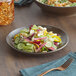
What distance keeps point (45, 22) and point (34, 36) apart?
45cm

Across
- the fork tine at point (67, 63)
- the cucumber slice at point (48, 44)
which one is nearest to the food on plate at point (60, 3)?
the cucumber slice at point (48, 44)

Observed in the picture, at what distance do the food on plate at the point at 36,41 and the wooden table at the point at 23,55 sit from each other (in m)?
0.05

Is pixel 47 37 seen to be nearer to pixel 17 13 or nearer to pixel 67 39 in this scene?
pixel 67 39

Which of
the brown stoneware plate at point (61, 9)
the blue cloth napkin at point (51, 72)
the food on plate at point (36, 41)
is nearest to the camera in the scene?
the blue cloth napkin at point (51, 72)

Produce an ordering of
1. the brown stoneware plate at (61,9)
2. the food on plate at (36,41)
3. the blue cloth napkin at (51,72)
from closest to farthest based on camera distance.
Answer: the blue cloth napkin at (51,72)
the food on plate at (36,41)
the brown stoneware plate at (61,9)

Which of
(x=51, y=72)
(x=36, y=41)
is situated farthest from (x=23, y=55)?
(x=51, y=72)

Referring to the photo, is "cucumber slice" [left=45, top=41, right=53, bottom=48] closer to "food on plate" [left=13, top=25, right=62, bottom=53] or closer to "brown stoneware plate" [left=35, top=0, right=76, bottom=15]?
"food on plate" [left=13, top=25, right=62, bottom=53]

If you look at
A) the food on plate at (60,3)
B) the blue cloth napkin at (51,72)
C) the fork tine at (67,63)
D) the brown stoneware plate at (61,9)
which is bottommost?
the blue cloth napkin at (51,72)

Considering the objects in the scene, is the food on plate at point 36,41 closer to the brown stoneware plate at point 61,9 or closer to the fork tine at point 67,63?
the fork tine at point 67,63

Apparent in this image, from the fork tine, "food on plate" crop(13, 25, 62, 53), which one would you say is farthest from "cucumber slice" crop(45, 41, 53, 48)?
the fork tine

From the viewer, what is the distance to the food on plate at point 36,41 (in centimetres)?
119

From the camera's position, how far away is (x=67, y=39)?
1.32 meters

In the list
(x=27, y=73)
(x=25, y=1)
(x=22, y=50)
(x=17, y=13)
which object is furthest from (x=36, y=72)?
(x=25, y=1)

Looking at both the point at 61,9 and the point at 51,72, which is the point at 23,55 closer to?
the point at 51,72
